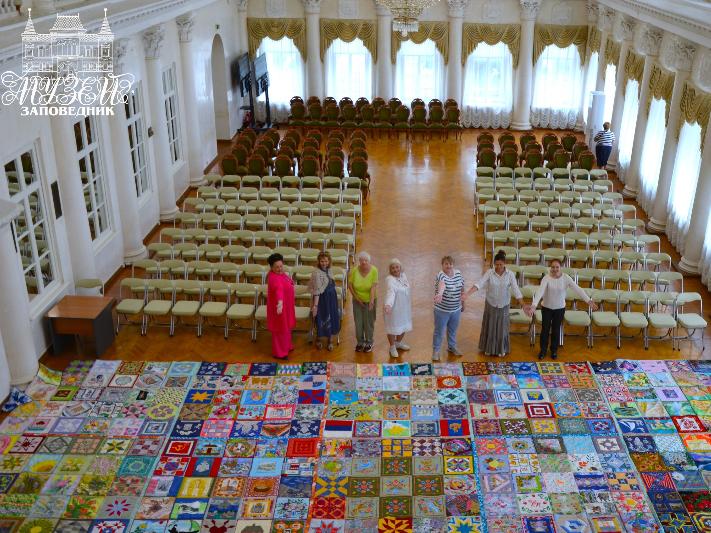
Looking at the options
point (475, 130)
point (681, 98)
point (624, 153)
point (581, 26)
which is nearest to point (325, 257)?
point (681, 98)

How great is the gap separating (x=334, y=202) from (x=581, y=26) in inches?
487

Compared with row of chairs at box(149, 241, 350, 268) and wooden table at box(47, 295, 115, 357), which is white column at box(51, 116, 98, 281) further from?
row of chairs at box(149, 241, 350, 268)

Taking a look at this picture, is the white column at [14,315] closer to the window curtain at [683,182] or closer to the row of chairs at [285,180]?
the row of chairs at [285,180]

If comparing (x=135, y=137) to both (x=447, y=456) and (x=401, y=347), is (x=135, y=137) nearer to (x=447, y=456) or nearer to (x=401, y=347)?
(x=401, y=347)

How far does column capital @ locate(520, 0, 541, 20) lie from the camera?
76.7ft

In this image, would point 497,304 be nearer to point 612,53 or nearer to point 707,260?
point 707,260

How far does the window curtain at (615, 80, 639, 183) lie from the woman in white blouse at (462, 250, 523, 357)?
31.5 feet

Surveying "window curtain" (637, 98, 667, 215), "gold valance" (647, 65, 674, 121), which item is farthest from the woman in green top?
"gold valance" (647, 65, 674, 121)

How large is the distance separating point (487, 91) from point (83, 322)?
57.7 ft

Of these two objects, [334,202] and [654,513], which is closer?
[654,513]

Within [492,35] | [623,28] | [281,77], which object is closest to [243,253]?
[623,28]

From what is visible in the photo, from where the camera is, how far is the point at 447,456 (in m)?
8.61

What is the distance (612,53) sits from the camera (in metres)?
20.8

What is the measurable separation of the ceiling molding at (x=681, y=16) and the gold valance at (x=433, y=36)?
8.23 metres
